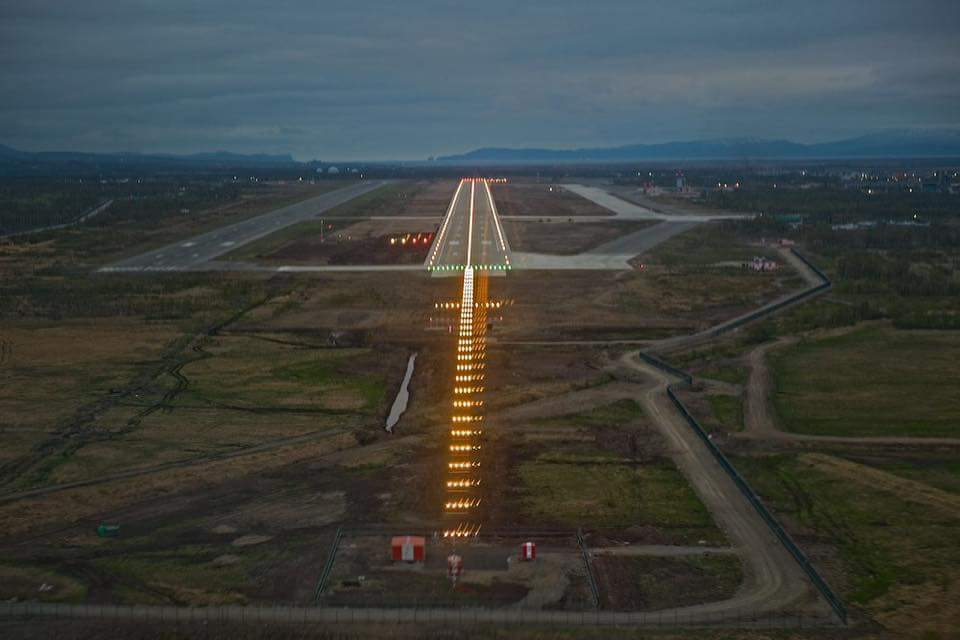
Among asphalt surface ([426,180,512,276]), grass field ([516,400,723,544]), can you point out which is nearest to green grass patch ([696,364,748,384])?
grass field ([516,400,723,544])

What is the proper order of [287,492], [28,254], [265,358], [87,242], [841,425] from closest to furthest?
[287,492], [841,425], [265,358], [28,254], [87,242]

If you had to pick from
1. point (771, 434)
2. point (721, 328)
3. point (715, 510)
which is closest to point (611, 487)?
point (715, 510)

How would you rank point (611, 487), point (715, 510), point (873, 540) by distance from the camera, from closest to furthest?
point (873, 540) < point (715, 510) < point (611, 487)

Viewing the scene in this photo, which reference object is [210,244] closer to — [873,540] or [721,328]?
[721,328]

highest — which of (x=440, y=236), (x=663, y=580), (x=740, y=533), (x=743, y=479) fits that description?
(x=440, y=236)

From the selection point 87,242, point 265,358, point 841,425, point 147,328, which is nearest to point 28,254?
point 87,242

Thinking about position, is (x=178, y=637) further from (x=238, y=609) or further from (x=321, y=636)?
(x=321, y=636)

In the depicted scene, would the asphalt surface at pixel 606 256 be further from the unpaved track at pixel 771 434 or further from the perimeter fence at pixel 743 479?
the unpaved track at pixel 771 434
